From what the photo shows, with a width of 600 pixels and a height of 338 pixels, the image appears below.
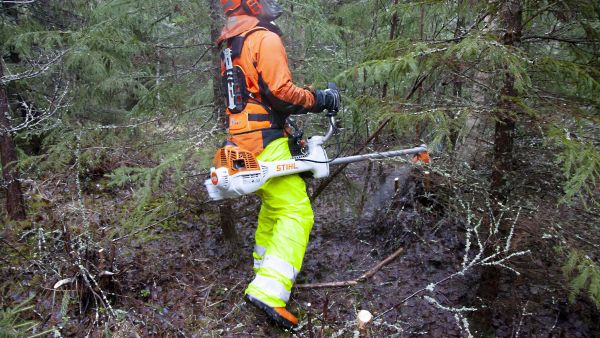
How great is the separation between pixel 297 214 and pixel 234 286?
3.94 ft

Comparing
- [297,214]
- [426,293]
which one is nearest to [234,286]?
[297,214]

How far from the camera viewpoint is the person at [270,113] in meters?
3.53

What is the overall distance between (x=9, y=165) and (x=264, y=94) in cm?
355

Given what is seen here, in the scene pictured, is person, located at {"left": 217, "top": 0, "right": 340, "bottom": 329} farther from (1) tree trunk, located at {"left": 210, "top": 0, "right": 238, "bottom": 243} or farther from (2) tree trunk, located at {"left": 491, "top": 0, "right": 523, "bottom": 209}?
(2) tree trunk, located at {"left": 491, "top": 0, "right": 523, "bottom": 209}

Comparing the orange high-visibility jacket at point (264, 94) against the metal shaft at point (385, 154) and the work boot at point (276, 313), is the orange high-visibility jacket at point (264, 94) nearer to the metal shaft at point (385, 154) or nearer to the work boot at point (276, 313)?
the metal shaft at point (385, 154)

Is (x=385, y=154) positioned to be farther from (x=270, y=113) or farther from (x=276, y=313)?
(x=276, y=313)

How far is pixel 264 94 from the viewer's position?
11.9 feet

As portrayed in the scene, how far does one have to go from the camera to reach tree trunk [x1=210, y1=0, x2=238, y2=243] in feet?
13.9

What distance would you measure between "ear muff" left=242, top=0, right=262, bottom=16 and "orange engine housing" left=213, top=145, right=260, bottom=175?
1.24 metres

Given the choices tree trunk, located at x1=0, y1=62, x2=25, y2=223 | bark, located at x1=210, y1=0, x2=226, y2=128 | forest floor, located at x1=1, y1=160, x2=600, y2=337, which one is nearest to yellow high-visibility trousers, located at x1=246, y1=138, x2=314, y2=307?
forest floor, located at x1=1, y1=160, x2=600, y2=337

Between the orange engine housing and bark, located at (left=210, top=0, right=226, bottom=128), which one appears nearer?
the orange engine housing

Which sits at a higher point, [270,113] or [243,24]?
[243,24]

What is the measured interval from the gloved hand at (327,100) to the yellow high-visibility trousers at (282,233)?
470 millimetres

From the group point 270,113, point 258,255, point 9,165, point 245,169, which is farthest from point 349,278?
point 9,165
